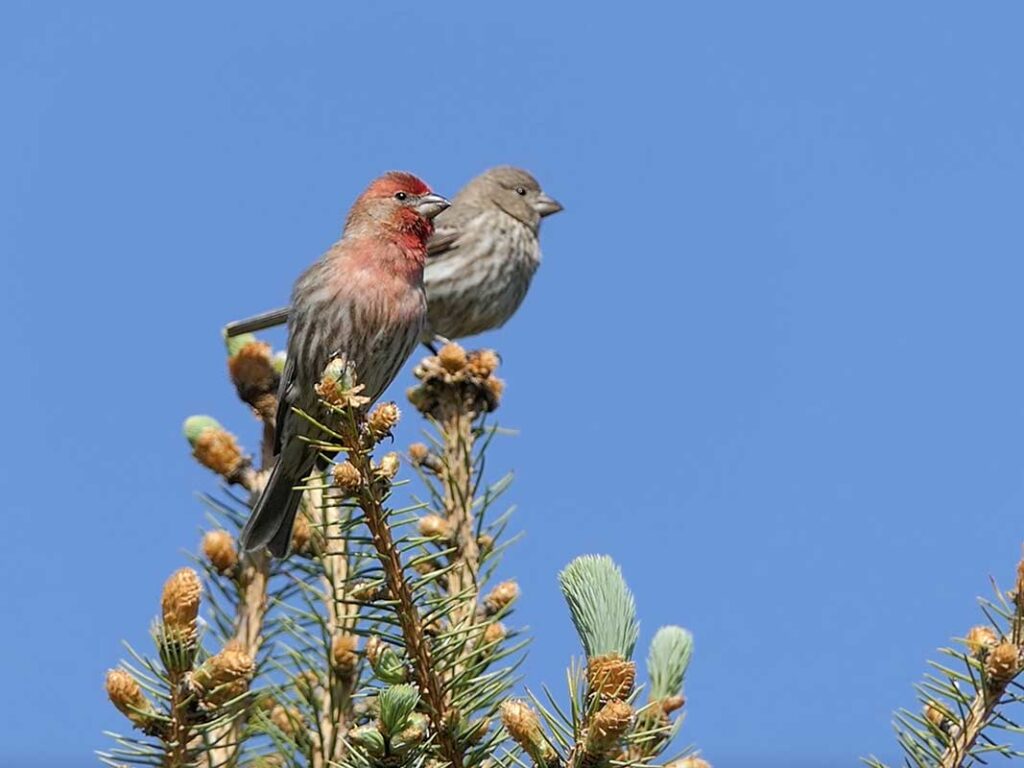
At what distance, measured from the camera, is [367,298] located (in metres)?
4.34

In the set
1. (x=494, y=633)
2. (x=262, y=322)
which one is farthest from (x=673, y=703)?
(x=262, y=322)

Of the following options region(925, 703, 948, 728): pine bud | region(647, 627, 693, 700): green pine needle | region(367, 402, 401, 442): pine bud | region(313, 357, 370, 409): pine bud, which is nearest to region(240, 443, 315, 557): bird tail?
region(313, 357, 370, 409): pine bud

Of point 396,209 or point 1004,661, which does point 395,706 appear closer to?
point 1004,661

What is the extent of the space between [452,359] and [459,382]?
0.07 metres

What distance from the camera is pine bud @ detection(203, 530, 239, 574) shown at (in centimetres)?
326

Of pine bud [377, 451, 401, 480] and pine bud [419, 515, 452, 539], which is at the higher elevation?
pine bud [419, 515, 452, 539]

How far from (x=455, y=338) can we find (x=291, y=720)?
5.95m

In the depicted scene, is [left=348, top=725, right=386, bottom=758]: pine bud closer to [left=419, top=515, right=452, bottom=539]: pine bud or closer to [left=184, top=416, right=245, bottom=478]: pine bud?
[left=419, top=515, right=452, bottom=539]: pine bud

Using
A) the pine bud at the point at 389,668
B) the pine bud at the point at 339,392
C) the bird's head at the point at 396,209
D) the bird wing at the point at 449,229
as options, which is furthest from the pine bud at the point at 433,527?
the bird wing at the point at 449,229

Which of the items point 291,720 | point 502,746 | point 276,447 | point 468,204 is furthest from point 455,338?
point 502,746

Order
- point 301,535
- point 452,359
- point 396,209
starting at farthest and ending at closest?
point 396,209
point 452,359
point 301,535

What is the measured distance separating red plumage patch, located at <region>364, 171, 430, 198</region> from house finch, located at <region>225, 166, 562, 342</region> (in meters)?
3.33

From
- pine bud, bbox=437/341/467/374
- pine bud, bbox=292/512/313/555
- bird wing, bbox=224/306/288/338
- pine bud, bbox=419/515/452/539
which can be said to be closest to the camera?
pine bud, bbox=419/515/452/539

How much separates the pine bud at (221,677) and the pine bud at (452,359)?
171cm
